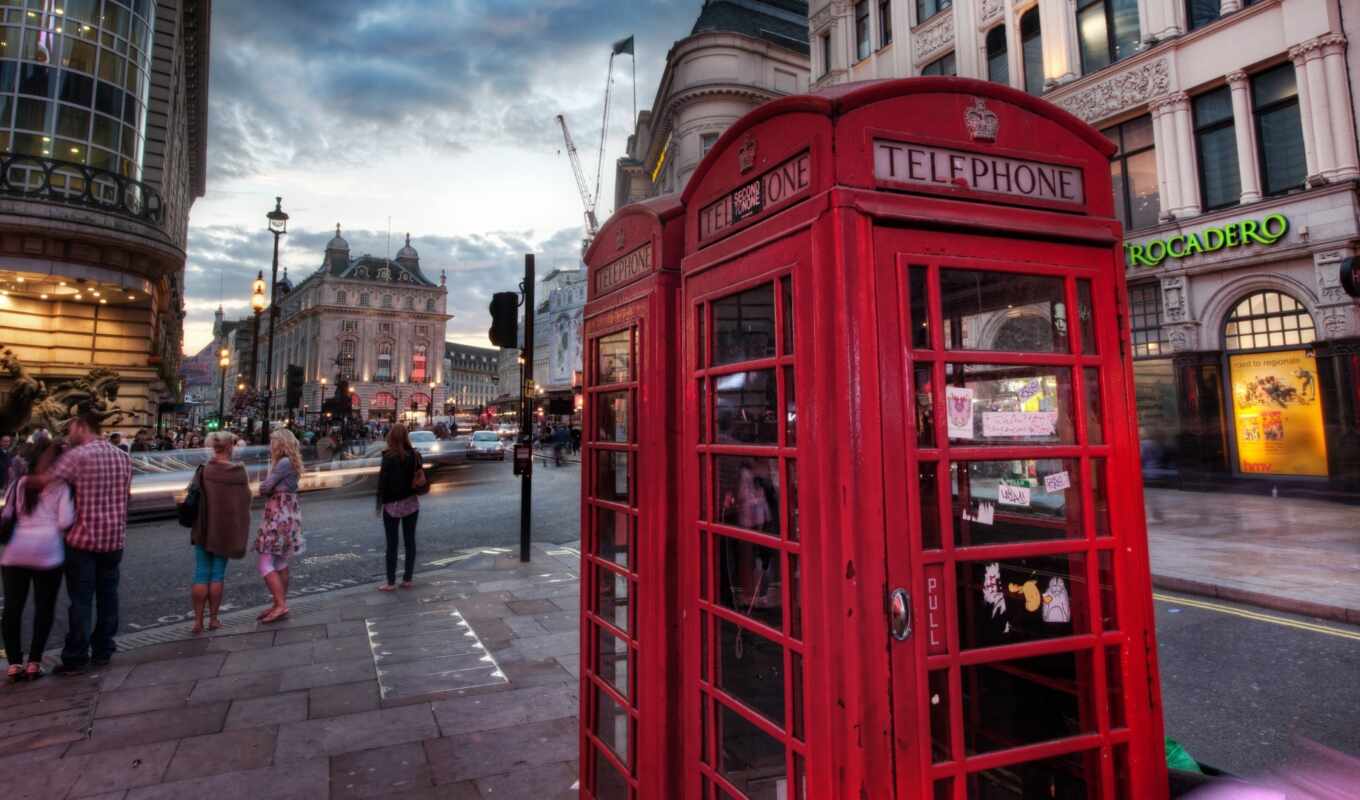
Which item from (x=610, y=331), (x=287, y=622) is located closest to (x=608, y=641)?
(x=610, y=331)

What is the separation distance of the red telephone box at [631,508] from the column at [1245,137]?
18.5m

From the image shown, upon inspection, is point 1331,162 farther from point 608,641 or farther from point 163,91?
point 163,91

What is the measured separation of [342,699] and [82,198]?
836 inches

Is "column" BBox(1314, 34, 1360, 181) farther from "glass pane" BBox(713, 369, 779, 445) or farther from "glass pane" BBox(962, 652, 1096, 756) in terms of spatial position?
"glass pane" BBox(713, 369, 779, 445)

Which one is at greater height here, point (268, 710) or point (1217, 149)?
point (1217, 149)

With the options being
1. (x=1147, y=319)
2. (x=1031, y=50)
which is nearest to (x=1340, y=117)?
(x=1147, y=319)

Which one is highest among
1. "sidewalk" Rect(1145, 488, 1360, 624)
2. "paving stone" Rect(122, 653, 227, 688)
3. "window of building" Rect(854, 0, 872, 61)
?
"window of building" Rect(854, 0, 872, 61)

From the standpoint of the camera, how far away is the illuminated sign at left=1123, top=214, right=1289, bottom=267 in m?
14.8

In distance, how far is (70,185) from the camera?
1927 cm

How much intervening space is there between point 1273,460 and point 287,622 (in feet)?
61.9

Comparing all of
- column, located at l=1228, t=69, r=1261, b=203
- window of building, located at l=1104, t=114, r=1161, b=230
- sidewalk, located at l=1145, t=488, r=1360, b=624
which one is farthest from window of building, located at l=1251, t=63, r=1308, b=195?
sidewalk, located at l=1145, t=488, r=1360, b=624

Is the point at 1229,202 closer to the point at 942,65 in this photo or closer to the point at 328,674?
the point at 942,65

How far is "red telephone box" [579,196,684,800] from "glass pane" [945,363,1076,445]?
3.23 feet

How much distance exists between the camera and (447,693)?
4590 millimetres
